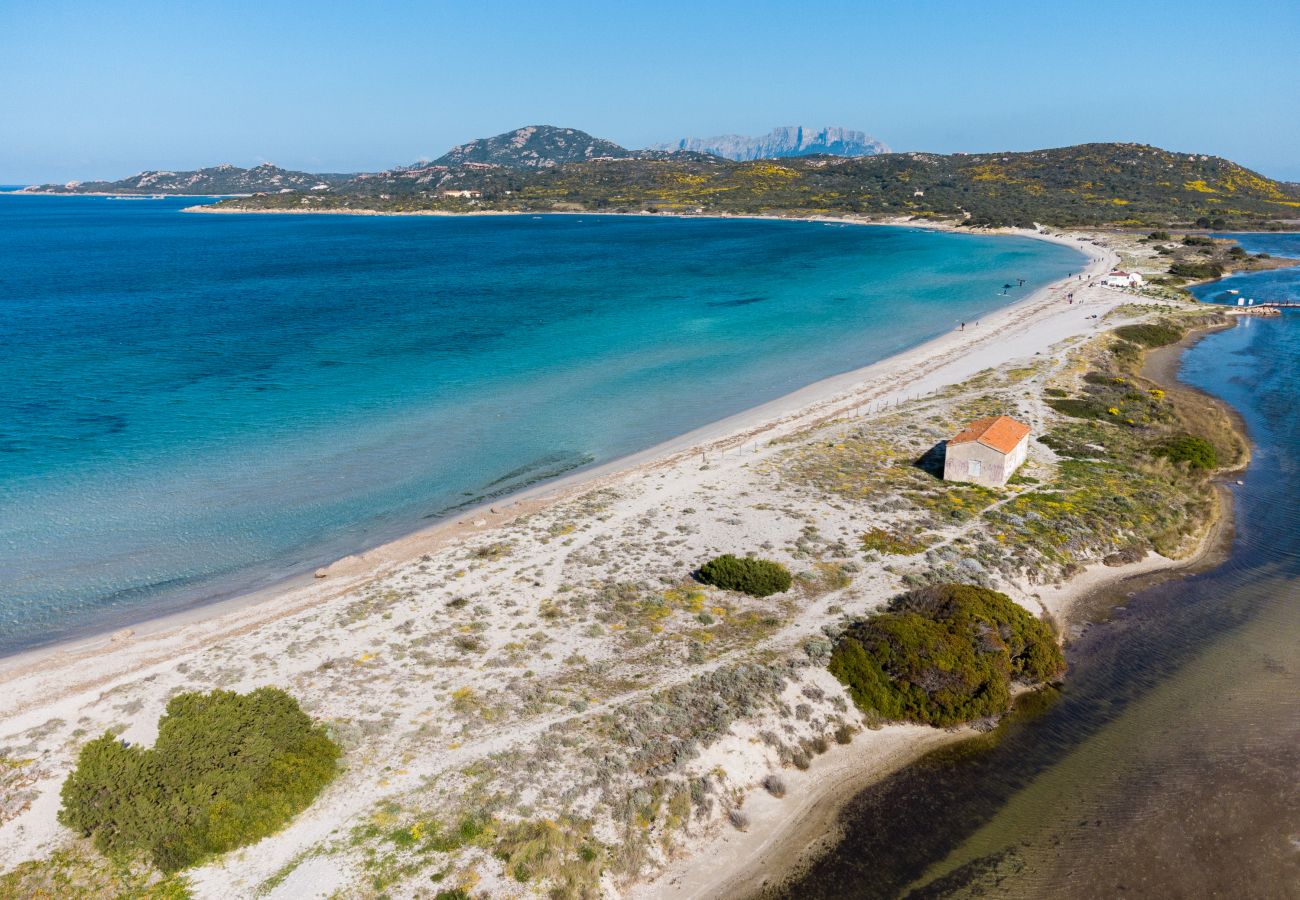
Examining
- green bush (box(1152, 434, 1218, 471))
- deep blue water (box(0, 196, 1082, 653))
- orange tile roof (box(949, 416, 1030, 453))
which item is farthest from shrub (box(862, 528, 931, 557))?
green bush (box(1152, 434, 1218, 471))

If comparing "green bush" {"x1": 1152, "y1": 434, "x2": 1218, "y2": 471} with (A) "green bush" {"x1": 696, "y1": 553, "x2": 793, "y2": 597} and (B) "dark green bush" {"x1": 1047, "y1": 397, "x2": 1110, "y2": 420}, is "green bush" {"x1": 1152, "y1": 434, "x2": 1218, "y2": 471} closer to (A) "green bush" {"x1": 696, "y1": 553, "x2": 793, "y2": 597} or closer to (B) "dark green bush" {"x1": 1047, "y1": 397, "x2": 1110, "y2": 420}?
(B) "dark green bush" {"x1": 1047, "y1": 397, "x2": 1110, "y2": 420}

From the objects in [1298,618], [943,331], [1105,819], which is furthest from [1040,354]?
[1105,819]

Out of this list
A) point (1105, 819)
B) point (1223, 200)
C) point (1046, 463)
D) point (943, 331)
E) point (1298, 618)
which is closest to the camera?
point (1105, 819)

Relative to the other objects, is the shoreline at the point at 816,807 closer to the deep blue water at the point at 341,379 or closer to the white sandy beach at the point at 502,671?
the white sandy beach at the point at 502,671

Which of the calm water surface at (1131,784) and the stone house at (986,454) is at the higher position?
the stone house at (986,454)

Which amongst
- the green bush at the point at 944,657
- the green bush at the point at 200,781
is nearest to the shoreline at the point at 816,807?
the green bush at the point at 944,657

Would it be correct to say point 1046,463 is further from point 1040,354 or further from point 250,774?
point 250,774
